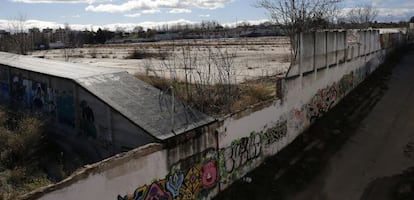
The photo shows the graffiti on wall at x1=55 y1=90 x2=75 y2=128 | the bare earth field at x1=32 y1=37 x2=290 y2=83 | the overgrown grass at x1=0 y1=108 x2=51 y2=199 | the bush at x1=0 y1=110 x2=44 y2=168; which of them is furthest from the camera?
the bare earth field at x1=32 y1=37 x2=290 y2=83

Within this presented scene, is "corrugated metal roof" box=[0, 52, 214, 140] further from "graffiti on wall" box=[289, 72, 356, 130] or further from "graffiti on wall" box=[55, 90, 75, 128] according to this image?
"graffiti on wall" box=[289, 72, 356, 130]

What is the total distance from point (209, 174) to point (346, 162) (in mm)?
5673

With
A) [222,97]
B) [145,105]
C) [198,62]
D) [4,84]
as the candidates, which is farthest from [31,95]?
[198,62]

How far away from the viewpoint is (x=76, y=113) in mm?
11266

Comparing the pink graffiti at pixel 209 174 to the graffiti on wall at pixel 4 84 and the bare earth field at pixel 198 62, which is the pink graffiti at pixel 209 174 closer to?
the bare earth field at pixel 198 62

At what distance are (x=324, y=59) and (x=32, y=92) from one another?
42.4 feet

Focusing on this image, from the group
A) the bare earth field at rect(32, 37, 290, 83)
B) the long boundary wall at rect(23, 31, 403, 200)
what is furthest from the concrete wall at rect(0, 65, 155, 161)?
the bare earth field at rect(32, 37, 290, 83)

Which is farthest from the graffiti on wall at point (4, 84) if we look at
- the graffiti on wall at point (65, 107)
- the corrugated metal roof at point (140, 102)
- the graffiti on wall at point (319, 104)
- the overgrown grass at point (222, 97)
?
the graffiti on wall at point (319, 104)

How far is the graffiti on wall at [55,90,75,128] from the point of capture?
11.5m

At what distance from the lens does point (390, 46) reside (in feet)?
139

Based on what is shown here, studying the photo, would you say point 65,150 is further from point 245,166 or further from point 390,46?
point 390,46

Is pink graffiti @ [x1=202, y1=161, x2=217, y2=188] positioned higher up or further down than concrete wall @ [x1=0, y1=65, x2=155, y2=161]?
further down

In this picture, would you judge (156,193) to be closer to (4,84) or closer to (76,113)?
(76,113)

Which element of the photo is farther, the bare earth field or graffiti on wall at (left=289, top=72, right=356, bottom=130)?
the bare earth field
